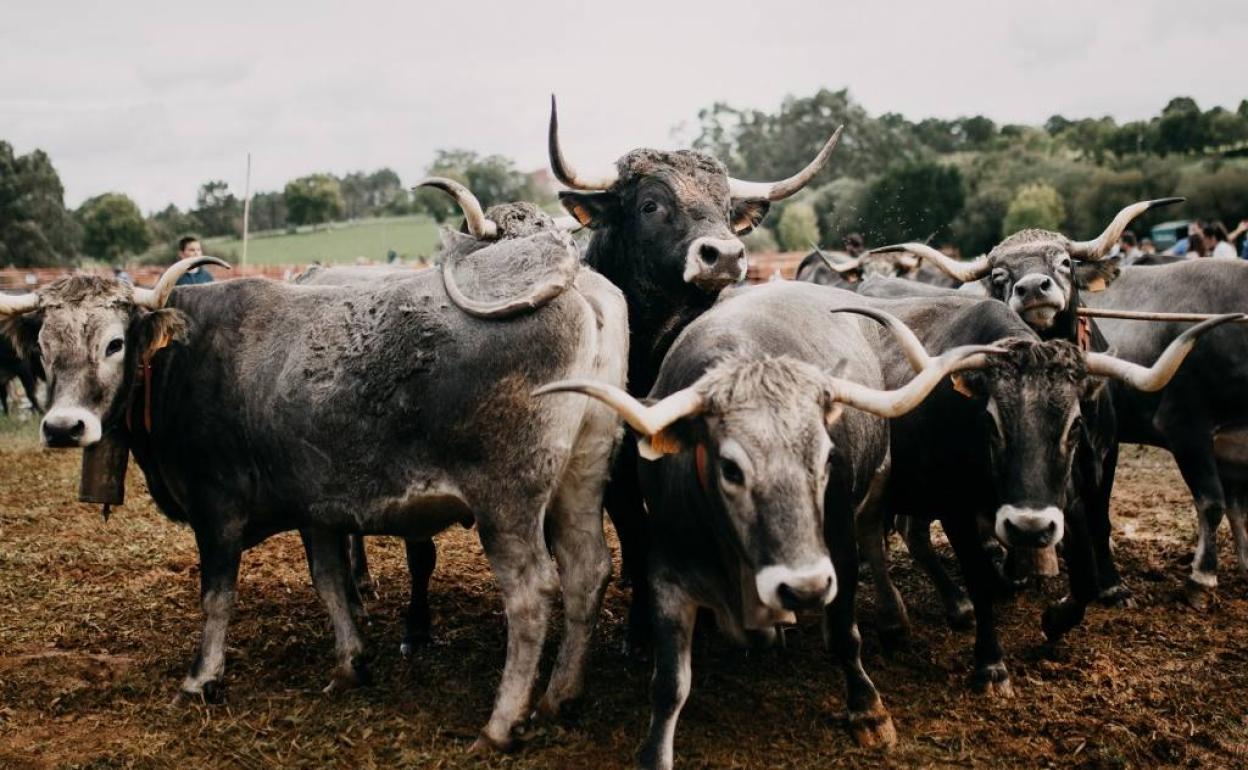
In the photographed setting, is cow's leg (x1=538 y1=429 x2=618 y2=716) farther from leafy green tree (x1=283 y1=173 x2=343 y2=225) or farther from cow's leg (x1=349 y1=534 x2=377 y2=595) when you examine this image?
leafy green tree (x1=283 y1=173 x2=343 y2=225)

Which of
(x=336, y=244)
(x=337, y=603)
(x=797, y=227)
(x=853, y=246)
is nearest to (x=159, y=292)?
(x=337, y=603)

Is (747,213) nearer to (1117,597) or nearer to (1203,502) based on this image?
(1117,597)

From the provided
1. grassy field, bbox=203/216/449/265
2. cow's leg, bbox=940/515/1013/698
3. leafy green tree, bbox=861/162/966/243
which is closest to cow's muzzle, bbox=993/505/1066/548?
cow's leg, bbox=940/515/1013/698

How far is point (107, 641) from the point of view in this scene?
607cm

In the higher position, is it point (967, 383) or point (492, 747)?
point (967, 383)

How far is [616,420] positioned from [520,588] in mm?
922

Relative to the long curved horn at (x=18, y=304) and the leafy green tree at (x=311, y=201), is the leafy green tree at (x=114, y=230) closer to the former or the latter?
the leafy green tree at (x=311, y=201)

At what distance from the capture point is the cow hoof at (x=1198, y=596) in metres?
6.27

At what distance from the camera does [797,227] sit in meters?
58.8

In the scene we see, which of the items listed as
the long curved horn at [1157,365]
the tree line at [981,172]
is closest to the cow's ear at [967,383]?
the long curved horn at [1157,365]

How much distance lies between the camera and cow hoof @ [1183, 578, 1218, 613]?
627 cm

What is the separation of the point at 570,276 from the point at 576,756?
2142 millimetres

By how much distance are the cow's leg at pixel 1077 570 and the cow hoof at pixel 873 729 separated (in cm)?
139

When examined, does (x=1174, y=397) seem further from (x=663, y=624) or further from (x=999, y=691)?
(x=663, y=624)
